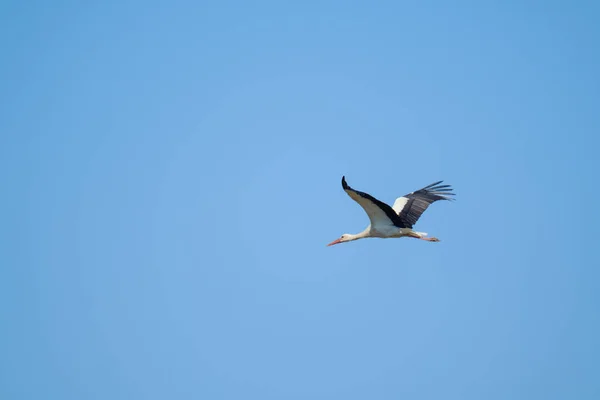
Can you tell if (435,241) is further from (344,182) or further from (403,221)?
(344,182)

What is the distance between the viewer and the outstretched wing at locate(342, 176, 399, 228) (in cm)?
1784

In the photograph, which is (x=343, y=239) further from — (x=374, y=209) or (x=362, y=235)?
(x=374, y=209)

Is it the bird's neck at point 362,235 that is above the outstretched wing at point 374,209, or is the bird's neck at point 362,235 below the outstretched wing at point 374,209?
above

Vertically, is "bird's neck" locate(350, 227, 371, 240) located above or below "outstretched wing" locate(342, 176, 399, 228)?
above

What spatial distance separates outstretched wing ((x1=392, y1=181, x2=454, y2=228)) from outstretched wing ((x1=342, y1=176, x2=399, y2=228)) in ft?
1.25


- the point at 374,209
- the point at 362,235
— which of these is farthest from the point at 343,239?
the point at 374,209

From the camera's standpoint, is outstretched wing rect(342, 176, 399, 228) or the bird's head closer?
outstretched wing rect(342, 176, 399, 228)

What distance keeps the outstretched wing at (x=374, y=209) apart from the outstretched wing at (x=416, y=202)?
38 centimetres

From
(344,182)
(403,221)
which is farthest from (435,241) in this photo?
(344,182)

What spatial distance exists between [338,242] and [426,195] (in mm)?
2611

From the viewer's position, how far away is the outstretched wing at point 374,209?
17.8 m

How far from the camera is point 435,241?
20734mm

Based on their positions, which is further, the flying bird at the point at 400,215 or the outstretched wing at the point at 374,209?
the flying bird at the point at 400,215

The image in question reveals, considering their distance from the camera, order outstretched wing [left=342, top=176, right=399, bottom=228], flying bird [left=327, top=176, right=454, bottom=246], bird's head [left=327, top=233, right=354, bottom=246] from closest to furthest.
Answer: outstretched wing [left=342, top=176, right=399, bottom=228] → flying bird [left=327, top=176, right=454, bottom=246] → bird's head [left=327, top=233, right=354, bottom=246]
